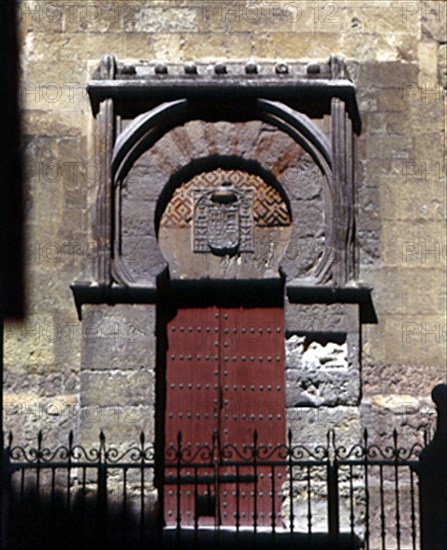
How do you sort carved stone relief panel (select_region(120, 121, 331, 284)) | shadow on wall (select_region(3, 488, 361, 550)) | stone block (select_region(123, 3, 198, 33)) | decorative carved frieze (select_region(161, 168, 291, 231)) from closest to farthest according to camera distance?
shadow on wall (select_region(3, 488, 361, 550))
carved stone relief panel (select_region(120, 121, 331, 284))
decorative carved frieze (select_region(161, 168, 291, 231))
stone block (select_region(123, 3, 198, 33))

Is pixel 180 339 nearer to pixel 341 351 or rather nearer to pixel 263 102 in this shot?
pixel 341 351

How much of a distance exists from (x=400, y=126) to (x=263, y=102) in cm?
125

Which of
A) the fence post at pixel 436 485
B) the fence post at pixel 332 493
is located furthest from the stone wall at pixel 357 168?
the fence post at pixel 436 485

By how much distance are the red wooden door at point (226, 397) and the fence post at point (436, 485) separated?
126 inches

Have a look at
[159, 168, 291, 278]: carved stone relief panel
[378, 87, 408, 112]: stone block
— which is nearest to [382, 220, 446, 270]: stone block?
[159, 168, 291, 278]: carved stone relief panel

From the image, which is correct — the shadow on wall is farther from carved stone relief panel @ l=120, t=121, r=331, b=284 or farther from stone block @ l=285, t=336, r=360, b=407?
carved stone relief panel @ l=120, t=121, r=331, b=284

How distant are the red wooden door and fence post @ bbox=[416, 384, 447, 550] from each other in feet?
10.5

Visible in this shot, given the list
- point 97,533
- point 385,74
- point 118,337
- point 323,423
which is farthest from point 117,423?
point 385,74

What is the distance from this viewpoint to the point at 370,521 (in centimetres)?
947

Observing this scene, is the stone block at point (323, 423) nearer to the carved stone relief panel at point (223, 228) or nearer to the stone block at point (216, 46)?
the carved stone relief panel at point (223, 228)

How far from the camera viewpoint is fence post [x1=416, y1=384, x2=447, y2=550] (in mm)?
6352

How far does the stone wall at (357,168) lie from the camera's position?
9727mm

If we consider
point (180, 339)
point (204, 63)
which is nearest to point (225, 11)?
point (204, 63)

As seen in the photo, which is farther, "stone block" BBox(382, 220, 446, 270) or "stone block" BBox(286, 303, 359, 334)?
"stone block" BBox(382, 220, 446, 270)
